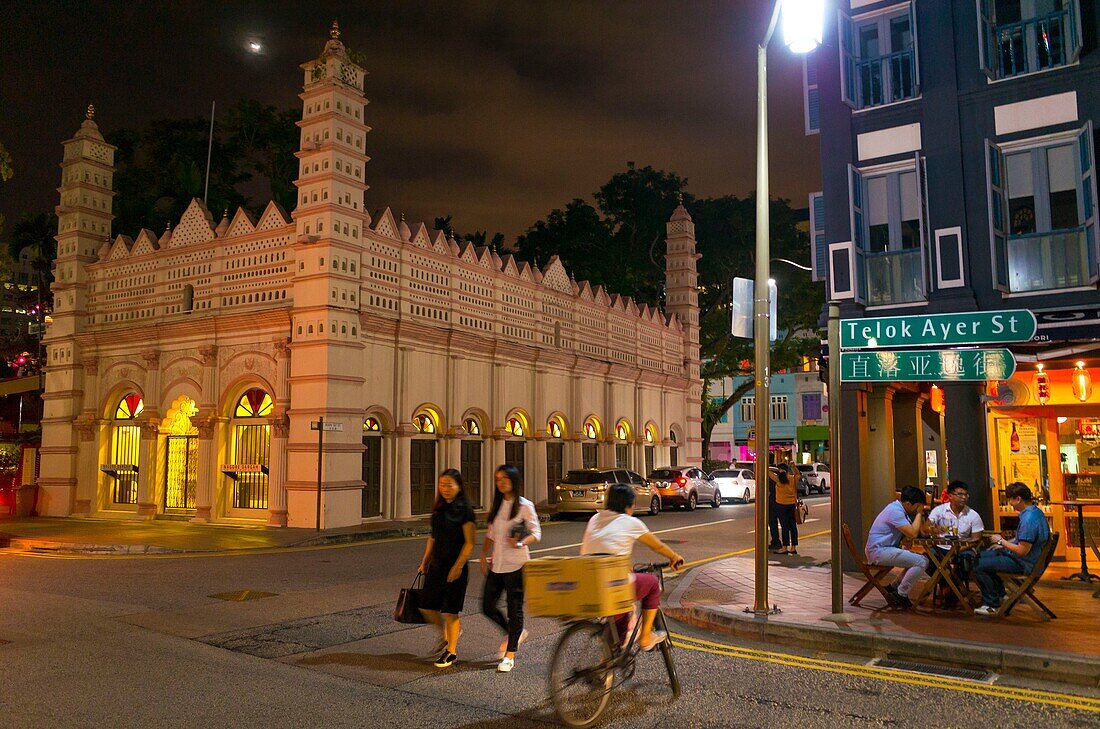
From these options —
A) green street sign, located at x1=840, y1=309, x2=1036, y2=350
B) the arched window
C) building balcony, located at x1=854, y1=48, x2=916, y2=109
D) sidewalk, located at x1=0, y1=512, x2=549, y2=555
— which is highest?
building balcony, located at x1=854, y1=48, x2=916, y2=109

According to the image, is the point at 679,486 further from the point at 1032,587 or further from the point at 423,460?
the point at 1032,587

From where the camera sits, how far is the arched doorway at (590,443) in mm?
32062

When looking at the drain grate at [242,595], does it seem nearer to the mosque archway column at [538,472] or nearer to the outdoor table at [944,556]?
the outdoor table at [944,556]

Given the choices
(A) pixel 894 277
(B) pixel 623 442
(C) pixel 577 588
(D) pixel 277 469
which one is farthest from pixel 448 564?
(B) pixel 623 442

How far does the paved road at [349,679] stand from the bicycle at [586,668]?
252 mm

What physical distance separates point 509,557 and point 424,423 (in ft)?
58.7

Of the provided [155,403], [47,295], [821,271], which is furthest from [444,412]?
[47,295]

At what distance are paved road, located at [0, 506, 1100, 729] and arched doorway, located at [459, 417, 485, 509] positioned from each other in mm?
14822

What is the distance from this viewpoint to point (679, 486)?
30.2 m

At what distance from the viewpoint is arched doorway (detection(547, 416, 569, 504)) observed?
30.2 metres

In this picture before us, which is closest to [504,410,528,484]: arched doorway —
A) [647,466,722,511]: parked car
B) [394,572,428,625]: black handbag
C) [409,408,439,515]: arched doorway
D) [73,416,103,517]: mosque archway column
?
[409,408,439,515]: arched doorway

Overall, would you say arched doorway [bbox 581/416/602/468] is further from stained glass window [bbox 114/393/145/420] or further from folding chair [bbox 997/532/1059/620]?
folding chair [bbox 997/532/1059/620]

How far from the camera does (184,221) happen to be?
2567 centimetres

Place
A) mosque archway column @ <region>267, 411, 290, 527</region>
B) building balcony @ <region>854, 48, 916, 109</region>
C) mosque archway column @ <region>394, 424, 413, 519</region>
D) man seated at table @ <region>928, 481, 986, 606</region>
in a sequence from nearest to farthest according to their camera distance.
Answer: man seated at table @ <region>928, 481, 986, 606</region> < building balcony @ <region>854, 48, 916, 109</region> < mosque archway column @ <region>267, 411, 290, 527</region> < mosque archway column @ <region>394, 424, 413, 519</region>
